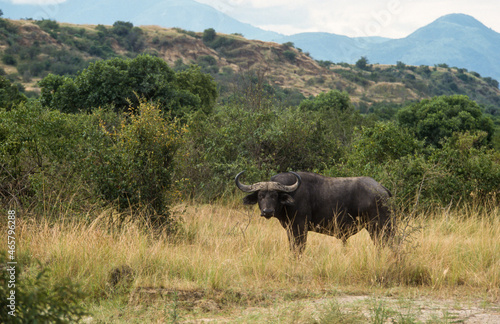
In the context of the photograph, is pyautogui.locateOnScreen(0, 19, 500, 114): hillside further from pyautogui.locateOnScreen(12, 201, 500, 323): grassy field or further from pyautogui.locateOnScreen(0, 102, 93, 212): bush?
pyautogui.locateOnScreen(12, 201, 500, 323): grassy field

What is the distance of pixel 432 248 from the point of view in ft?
25.3

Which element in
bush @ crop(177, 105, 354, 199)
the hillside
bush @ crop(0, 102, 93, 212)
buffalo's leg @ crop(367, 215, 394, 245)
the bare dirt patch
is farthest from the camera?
the hillside

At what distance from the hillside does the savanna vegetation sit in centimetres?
3672

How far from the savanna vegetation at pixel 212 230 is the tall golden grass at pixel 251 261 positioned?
0.08 ft

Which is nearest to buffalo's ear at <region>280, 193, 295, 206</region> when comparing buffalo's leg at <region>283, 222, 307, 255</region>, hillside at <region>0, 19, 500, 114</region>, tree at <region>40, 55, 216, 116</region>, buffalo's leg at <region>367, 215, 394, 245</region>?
buffalo's leg at <region>283, 222, 307, 255</region>

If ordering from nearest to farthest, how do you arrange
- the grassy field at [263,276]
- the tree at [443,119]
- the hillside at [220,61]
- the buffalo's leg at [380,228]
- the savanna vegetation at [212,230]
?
1. the grassy field at [263,276]
2. the savanna vegetation at [212,230]
3. the buffalo's leg at [380,228]
4. the tree at [443,119]
5. the hillside at [220,61]

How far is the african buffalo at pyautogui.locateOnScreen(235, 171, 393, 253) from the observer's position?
791cm

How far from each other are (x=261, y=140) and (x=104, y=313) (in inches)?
358

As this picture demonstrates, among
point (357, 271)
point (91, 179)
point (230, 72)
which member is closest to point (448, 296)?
point (357, 271)

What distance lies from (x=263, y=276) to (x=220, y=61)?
253 ft

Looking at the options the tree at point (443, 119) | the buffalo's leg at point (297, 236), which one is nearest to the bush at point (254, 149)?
the buffalo's leg at point (297, 236)

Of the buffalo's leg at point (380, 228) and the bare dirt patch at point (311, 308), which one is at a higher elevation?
the buffalo's leg at point (380, 228)

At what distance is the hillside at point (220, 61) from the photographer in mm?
59344

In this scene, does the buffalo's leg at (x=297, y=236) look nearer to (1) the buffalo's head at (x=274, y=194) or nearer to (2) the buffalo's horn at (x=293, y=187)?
(1) the buffalo's head at (x=274, y=194)
